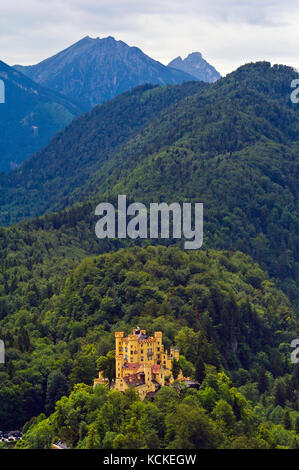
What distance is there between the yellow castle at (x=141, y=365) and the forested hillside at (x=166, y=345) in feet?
6.77

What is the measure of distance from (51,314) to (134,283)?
15.8 m

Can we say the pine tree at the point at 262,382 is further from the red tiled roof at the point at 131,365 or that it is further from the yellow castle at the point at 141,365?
the red tiled roof at the point at 131,365

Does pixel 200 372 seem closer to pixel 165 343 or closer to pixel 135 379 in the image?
pixel 135 379

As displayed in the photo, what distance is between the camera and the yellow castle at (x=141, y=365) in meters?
88.8

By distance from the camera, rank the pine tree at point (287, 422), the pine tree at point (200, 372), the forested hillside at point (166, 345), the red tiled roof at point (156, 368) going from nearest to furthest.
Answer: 1. the forested hillside at point (166, 345)
2. the red tiled roof at point (156, 368)
3. the pine tree at point (200, 372)
4. the pine tree at point (287, 422)

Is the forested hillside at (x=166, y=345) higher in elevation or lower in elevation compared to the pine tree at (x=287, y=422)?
higher

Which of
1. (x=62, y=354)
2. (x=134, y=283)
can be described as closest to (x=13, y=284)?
(x=134, y=283)

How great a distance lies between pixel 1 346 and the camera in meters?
122

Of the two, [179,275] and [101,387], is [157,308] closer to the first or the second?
[179,275]

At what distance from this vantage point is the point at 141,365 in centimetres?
9138

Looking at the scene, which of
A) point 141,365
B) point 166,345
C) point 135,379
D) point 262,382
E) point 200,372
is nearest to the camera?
point 135,379

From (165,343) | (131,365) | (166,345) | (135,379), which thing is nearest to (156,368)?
(131,365)

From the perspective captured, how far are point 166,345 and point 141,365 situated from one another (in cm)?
1924

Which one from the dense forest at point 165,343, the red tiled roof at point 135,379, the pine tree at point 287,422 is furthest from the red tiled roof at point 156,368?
the pine tree at point 287,422
